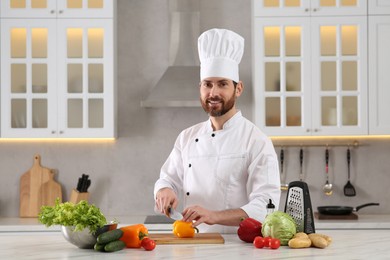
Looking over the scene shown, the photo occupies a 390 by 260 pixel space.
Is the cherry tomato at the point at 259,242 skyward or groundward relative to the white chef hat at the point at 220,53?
groundward

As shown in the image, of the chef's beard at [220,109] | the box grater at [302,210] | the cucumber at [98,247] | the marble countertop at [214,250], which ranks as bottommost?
the marble countertop at [214,250]

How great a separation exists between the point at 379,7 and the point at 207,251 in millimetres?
3107

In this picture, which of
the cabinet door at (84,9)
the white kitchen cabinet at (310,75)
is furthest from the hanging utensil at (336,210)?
the cabinet door at (84,9)

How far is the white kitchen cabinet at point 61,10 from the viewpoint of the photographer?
16.9 ft

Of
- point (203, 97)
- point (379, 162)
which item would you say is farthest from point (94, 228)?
point (379, 162)

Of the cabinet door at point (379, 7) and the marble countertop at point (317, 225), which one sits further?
the cabinet door at point (379, 7)

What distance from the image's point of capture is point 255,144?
11.4 ft

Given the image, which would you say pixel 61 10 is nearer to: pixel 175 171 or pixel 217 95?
pixel 175 171

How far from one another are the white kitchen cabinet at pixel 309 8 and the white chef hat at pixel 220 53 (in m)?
1.57

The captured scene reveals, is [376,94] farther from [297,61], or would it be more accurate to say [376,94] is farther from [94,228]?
[94,228]

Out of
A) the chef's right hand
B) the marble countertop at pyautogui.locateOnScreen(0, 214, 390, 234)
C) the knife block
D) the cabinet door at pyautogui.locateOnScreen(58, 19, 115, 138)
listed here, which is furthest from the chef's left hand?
the knife block

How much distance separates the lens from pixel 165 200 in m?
3.26

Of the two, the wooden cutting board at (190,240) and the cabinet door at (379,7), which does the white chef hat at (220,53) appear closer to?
the wooden cutting board at (190,240)

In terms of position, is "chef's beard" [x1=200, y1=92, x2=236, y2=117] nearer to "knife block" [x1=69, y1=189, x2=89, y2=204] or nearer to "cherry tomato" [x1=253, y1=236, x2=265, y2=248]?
"cherry tomato" [x1=253, y1=236, x2=265, y2=248]
